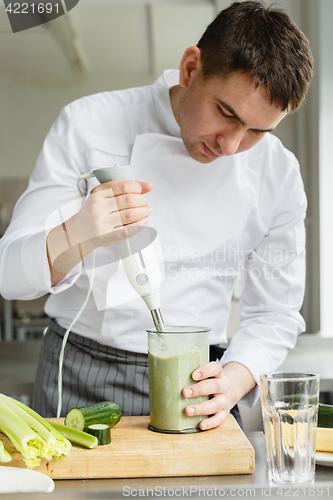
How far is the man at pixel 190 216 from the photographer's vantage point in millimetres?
770

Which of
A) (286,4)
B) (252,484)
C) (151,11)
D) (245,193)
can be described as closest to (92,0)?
(151,11)

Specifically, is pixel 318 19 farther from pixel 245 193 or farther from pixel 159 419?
pixel 159 419

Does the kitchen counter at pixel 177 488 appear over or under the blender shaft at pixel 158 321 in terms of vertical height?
under

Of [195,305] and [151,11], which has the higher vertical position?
[151,11]

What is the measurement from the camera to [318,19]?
143 cm

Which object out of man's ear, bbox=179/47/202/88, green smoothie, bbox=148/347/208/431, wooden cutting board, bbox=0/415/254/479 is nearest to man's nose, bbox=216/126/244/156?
man's ear, bbox=179/47/202/88

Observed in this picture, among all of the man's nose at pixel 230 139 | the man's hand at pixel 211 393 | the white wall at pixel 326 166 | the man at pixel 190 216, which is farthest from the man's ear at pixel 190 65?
the white wall at pixel 326 166

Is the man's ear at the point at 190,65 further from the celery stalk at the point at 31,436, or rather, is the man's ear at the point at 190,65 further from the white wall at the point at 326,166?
the white wall at the point at 326,166

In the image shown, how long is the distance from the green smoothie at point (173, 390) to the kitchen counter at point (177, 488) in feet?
0.30

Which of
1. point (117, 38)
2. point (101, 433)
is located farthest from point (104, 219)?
point (117, 38)

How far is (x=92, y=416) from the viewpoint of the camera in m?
0.63

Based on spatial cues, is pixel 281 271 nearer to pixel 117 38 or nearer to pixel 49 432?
pixel 49 432

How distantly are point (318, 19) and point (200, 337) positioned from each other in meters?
1.18

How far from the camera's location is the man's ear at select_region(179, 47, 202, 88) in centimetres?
87
